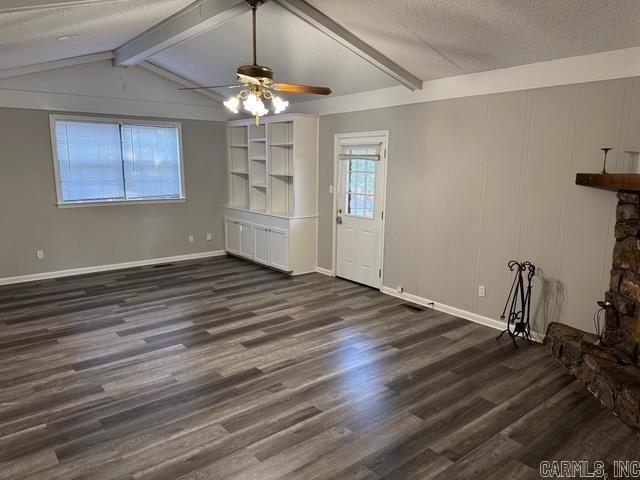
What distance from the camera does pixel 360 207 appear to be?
5.89 metres

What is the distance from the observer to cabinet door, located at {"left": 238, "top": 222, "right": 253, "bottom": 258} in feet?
23.2

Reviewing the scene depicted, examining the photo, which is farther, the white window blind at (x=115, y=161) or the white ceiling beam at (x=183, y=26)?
the white window blind at (x=115, y=161)

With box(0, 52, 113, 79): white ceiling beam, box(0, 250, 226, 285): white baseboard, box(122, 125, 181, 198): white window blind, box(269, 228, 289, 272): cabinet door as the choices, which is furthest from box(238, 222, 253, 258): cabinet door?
box(0, 52, 113, 79): white ceiling beam

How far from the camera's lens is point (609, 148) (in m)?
3.36

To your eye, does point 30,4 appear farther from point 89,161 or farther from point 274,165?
point 274,165

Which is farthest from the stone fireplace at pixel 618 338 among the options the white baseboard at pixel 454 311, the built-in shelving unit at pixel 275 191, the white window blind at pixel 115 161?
the white window blind at pixel 115 161

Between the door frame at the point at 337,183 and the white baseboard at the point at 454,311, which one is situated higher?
the door frame at the point at 337,183

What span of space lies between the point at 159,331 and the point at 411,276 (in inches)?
115

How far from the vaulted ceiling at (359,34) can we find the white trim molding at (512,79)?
0.07 metres

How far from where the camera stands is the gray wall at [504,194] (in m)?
3.61

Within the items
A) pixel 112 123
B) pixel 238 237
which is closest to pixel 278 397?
pixel 238 237

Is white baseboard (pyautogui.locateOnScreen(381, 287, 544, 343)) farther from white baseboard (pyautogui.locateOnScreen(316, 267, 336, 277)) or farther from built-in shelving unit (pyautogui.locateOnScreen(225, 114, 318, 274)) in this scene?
built-in shelving unit (pyautogui.locateOnScreen(225, 114, 318, 274))

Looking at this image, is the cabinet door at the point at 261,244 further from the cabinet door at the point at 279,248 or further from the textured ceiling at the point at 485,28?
the textured ceiling at the point at 485,28

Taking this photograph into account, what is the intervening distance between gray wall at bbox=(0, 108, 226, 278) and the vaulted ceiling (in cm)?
106
